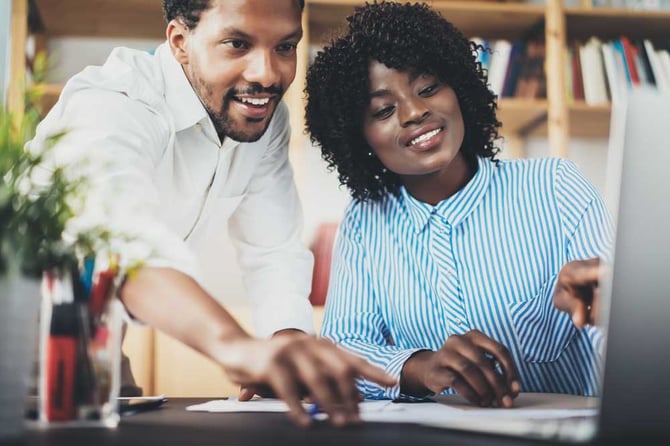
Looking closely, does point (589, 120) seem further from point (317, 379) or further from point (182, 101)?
point (317, 379)

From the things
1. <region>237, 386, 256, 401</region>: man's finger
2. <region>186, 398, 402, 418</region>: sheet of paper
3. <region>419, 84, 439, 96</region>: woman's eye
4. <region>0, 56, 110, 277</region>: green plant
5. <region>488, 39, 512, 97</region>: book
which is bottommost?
<region>186, 398, 402, 418</region>: sheet of paper

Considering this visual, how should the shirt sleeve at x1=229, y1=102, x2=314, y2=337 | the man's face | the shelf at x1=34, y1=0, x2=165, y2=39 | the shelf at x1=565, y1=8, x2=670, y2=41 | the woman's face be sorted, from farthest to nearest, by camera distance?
the shelf at x1=565, y1=8, x2=670, y2=41
the shelf at x1=34, y1=0, x2=165, y2=39
the shirt sleeve at x1=229, y1=102, x2=314, y2=337
the woman's face
the man's face

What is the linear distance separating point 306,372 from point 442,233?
32.6 inches

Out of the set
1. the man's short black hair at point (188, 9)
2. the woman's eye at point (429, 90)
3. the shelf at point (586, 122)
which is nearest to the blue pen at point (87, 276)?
the man's short black hair at point (188, 9)

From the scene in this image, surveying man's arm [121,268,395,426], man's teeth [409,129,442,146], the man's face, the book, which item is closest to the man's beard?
the man's face

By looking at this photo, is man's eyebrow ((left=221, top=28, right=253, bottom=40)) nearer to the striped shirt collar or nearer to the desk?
the striped shirt collar

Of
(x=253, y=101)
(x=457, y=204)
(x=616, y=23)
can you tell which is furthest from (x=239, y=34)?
(x=616, y=23)

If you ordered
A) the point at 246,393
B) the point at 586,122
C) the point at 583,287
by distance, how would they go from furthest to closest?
the point at 586,122 < the point at 246,393 < the point at 583,287

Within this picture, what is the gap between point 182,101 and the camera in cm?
141

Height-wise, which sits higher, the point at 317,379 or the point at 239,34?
the point at 239,34

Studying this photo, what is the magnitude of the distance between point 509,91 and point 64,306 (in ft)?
7.39

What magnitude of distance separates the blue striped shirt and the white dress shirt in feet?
0.40

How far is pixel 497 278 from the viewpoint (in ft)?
4.69

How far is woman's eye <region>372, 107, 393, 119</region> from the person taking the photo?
1.45m
